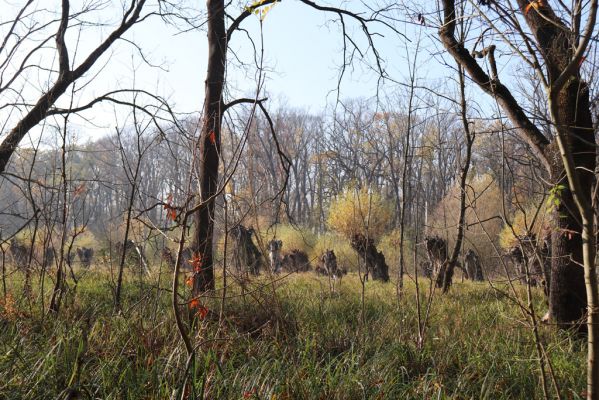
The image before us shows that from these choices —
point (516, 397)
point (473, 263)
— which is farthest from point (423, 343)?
point (473, 263)

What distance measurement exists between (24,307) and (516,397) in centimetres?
406

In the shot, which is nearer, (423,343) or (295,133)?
(423,343)

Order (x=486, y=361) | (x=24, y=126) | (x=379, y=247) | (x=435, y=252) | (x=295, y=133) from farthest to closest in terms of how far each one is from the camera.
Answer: (x=295, y=133), (x=379, y=247), (x=435, y=252), (x=24, y=126), (x=486, y=361)

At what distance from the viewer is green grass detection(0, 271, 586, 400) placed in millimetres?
2594

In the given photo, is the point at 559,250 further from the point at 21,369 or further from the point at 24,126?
the point at 24,126

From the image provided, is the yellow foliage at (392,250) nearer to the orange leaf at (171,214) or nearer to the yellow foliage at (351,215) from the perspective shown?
the yellow foliage at (351,215)

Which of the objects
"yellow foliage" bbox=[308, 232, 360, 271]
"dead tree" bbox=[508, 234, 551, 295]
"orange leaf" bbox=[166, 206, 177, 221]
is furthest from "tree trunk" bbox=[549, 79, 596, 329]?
"yellow foliage" bbox=[308, 232, 360, 271]

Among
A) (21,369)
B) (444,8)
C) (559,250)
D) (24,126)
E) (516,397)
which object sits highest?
(444,8)

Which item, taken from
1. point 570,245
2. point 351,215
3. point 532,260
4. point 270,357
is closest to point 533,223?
point 532,260

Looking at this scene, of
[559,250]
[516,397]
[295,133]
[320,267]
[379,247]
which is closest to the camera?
[516,397]

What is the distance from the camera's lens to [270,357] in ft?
11.6

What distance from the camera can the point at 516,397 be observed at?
3086 millimetres

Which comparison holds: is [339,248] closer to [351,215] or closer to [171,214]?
[351,215]

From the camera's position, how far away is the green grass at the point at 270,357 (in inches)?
102
